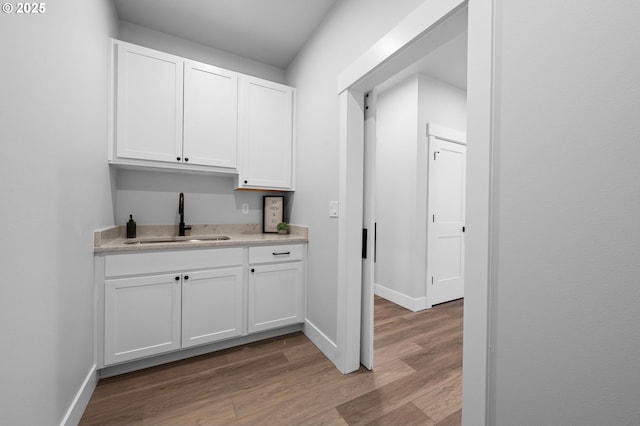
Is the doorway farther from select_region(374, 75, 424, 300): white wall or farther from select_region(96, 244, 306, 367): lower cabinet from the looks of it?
select_region(96, 244, 306, 367): lower cabinet

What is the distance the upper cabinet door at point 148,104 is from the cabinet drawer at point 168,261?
2.62ft

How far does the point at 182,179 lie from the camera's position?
246cm

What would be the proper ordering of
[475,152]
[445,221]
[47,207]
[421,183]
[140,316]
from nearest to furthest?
[475,152], [47,207], [140,316], [421,183], [445,221]

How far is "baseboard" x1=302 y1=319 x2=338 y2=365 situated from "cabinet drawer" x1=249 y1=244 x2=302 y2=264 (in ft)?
2.00

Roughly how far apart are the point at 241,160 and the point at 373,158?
1245mm

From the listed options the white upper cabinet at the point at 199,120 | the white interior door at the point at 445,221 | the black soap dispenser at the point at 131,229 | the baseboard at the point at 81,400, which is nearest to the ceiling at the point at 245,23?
the white upper cabinet at the point at 199,120

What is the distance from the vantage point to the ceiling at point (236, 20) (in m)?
1.96

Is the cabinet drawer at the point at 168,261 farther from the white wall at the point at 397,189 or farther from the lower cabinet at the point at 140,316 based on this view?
the white wall at the point at 397,189

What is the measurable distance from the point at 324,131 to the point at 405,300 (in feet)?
7.18

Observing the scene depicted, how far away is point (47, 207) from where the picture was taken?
1.04 metres

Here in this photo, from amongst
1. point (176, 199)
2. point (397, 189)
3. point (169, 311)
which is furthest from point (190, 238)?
point (397, 189)

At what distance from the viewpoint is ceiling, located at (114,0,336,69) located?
1.96 m

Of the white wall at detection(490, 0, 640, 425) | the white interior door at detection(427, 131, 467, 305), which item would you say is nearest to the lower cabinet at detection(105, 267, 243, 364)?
the white wall at detection(490, 0, 640, 425)

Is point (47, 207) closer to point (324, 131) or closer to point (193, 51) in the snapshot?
point (324, 131)
